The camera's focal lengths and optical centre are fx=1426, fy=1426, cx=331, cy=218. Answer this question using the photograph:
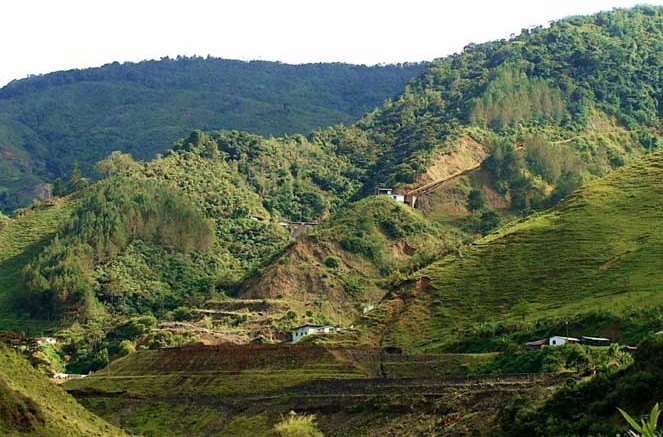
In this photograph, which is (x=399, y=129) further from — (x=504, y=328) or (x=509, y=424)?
(x=509, y=424)

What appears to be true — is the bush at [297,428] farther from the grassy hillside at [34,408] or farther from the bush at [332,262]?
the bush at [332,262]

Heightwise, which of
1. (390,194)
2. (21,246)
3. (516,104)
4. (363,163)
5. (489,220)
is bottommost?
(489,220)

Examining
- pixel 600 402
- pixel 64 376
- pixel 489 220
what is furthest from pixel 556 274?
pixel 600 402

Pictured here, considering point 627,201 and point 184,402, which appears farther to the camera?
point 627,201

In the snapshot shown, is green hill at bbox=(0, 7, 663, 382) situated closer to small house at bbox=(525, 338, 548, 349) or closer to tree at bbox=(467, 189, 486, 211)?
tree at bbox=(467, 189, 486, 211)

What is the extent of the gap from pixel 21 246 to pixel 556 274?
57421 mm

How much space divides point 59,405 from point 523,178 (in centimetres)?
7781

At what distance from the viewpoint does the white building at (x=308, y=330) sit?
91.0 meters

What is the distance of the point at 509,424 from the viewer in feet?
168

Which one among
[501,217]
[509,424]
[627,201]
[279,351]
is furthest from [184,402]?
[501,217]

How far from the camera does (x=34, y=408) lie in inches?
1922

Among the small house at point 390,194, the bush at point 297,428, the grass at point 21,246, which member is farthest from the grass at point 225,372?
the small house at point 390,194

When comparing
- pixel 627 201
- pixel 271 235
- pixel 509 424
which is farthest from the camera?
pixel 271 235

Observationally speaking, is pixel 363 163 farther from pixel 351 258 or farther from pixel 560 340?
pixel 560 340
